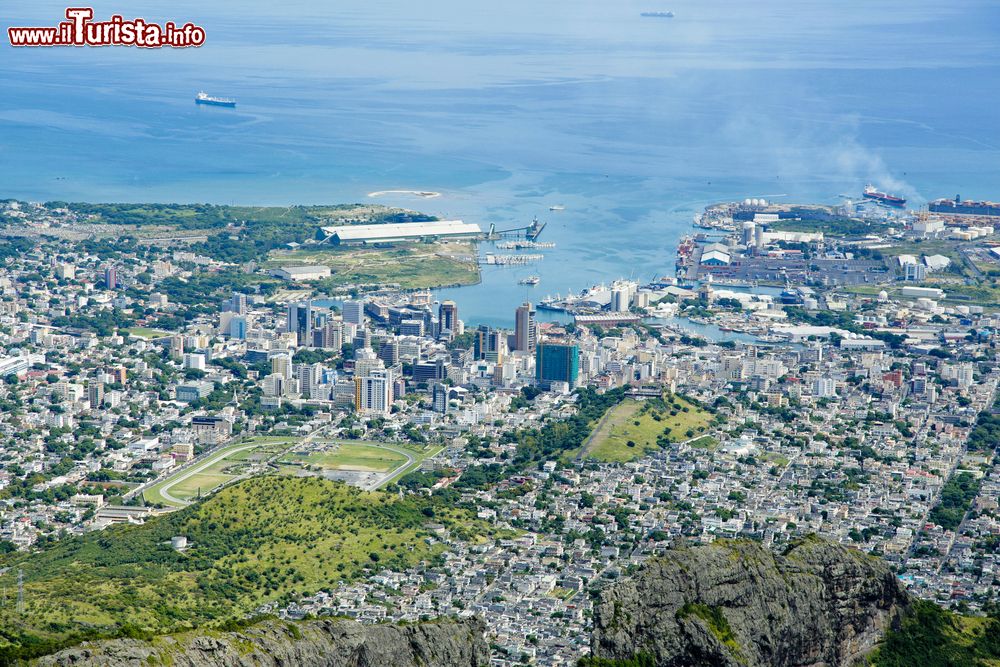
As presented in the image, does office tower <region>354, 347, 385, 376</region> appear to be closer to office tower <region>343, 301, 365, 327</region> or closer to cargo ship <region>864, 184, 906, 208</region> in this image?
office tower <region>343, 301, 365, 327</region>

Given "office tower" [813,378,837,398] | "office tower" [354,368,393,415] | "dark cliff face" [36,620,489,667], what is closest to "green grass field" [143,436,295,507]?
"office tower" [354,368,393,415]

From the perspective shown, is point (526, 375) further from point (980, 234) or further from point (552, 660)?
point (980, 234)

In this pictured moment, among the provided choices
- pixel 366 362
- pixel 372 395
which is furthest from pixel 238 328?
pixel 372 395

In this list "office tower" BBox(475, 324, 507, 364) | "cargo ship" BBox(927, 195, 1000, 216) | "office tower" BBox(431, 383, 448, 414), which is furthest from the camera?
"cargo ship" BBox(927, 195, 1000, 216)

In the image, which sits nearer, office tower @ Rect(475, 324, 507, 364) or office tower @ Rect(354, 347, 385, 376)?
office tower @ Rect(354, 347, 385, 376)

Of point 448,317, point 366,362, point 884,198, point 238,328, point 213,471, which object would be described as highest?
point 884,198

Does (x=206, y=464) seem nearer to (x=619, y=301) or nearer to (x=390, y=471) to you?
(x=390, y=471)

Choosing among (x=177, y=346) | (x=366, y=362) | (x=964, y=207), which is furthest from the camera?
(x=964, y=207)
